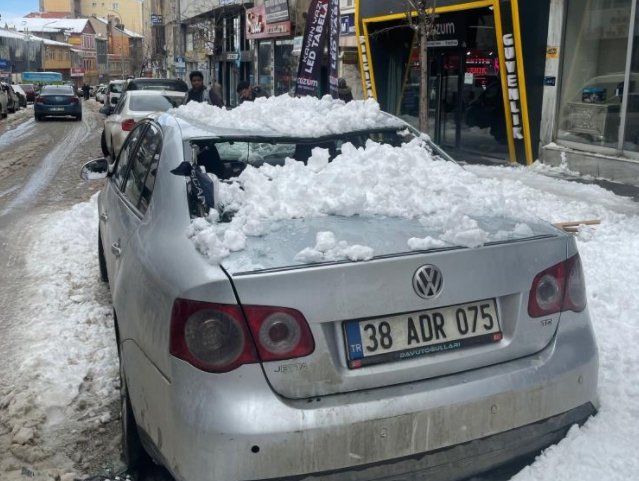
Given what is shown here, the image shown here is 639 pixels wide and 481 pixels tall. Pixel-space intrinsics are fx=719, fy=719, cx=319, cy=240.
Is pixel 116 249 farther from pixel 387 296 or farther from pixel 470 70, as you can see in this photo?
pixel 470 70

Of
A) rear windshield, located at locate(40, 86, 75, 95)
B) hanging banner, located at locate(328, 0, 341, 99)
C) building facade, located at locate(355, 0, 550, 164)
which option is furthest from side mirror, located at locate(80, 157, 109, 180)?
rear windshield, located at locate(40, 86, 75, 95)

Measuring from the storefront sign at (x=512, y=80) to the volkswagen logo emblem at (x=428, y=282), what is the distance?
10619mm

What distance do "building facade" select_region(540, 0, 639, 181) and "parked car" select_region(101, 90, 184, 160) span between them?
6.93 metres

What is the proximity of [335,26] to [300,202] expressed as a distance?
29.8 feet

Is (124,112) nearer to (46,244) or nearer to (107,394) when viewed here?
(46,244)

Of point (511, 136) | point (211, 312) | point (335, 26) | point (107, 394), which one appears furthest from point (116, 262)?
point (511, 136)

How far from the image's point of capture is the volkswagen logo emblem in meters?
2.62

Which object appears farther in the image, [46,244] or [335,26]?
[335,26]

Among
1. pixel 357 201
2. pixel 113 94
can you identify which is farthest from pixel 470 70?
pixel 113 94

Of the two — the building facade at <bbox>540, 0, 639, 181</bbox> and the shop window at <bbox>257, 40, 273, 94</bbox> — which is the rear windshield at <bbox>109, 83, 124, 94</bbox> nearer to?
the shop window at <bbox>257, 40, 273, 94</bbox>

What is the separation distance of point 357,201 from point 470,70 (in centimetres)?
1287

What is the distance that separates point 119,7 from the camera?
456 feet

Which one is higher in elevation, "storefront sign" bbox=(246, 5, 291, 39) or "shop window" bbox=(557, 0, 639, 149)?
"storefront sign" bbox=(246, 5, 291, 39)

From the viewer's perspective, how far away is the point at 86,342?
4.84 m
